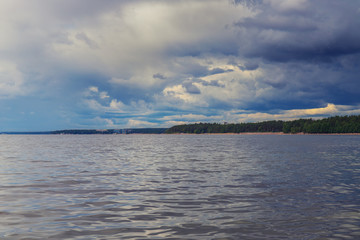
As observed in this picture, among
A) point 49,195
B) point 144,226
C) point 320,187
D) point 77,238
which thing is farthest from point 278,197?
point 49,195

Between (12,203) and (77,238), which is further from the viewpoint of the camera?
(12,203)

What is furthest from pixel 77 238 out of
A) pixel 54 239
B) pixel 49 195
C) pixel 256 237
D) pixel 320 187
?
pixel 320 187

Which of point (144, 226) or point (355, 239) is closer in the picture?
point (355, 239)

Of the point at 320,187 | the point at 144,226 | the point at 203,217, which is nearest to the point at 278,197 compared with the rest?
the point at 320,187

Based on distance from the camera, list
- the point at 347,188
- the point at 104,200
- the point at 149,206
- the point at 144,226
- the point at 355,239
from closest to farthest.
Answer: the point at 355,239 → the point at 144,226 → the point at 149,206 → the point at 104,200 → the point at 347,188

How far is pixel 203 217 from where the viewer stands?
14.8 m

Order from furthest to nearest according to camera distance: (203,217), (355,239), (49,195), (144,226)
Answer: (49,195), (203,217), (144,226), (355,239)

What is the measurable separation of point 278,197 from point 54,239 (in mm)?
13201

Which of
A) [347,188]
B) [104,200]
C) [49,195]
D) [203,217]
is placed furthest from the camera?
[347,188]

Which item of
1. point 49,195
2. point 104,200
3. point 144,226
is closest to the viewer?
point 144,226

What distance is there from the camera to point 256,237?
12109 mm

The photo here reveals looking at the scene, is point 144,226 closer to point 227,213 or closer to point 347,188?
point 227,213

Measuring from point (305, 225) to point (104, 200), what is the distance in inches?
436

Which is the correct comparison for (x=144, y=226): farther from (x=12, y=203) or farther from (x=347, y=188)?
(x=347, y=188)
